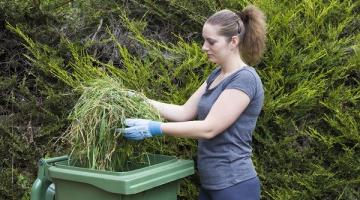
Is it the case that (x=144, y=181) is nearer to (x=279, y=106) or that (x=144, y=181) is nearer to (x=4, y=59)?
(x=279, y=106)

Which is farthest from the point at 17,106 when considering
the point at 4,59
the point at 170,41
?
the point at 170,41

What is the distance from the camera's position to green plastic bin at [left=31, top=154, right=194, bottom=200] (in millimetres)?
2203

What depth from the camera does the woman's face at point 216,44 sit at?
256 cm

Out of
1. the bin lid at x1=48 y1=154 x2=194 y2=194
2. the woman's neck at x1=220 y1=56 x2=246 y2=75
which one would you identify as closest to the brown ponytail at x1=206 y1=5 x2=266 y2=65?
the woman's neck at x1=220 y1=56 x2=246 y2=75

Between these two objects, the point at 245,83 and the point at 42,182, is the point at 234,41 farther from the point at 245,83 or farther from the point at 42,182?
the point at 42,182

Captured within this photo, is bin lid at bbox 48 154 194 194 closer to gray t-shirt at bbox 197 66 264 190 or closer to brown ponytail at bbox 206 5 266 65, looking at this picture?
gray t-shirt at bbox 197 66 264 190

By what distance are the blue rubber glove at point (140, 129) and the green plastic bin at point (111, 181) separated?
153mm

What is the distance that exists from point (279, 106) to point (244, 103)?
850 mm

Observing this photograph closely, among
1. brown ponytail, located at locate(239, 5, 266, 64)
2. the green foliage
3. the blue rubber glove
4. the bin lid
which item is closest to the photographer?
the bin lid

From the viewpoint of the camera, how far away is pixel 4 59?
159 inches

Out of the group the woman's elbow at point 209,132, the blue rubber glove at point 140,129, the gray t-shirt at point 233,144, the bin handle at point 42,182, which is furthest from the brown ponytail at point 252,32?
the bin handle at point 42,182

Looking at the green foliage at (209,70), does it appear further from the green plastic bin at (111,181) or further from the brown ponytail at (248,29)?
the brown ponytail at (248,29)

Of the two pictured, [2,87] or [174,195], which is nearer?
[174,195]

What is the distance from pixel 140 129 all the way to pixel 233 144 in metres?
0.47
